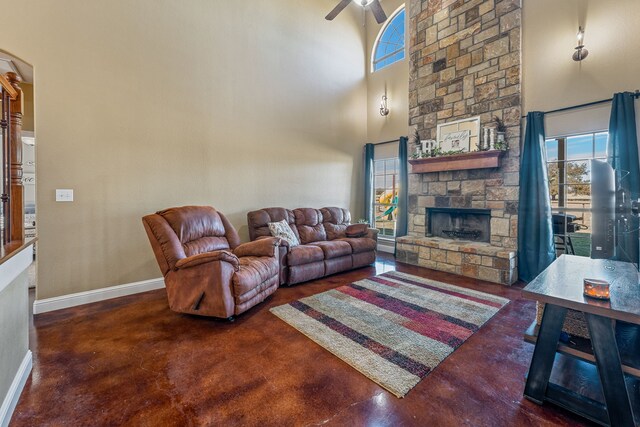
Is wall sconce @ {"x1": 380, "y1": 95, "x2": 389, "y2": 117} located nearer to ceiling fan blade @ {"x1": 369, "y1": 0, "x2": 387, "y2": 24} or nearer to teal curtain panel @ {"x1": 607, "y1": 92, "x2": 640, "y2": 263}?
ceiling fan blade @ {"x1": 369, "y1": 0, "x2": 387, "y2": 24}

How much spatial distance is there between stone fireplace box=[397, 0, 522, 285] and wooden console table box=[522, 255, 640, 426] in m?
2.11

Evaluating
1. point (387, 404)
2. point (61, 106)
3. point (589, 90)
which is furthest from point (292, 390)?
point (589, 90)

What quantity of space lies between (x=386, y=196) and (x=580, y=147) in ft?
10.2

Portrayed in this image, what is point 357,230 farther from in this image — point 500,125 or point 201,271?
point 201,271

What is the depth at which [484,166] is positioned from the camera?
13.4ft

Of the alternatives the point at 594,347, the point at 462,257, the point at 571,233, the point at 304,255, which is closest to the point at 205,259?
the point at 304,255

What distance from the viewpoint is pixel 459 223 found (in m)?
4.71

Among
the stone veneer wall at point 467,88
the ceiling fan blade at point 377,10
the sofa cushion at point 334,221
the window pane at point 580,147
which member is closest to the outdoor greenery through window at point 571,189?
the window pane at point 580,147

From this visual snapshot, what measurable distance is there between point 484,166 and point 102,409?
4788 mm

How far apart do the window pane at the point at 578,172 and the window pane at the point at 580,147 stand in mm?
87

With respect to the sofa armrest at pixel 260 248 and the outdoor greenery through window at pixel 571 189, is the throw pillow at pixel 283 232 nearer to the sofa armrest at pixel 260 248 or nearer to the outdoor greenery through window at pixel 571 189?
the sofa armrest at pixel 260 248

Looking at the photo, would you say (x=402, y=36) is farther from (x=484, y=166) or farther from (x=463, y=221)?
(x=463, y=221)

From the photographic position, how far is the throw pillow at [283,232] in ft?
13.3

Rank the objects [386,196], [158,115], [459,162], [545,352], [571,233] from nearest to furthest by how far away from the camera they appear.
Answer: [545,352] < [158,115] < [571,233] < [459,162] < [386,196]
